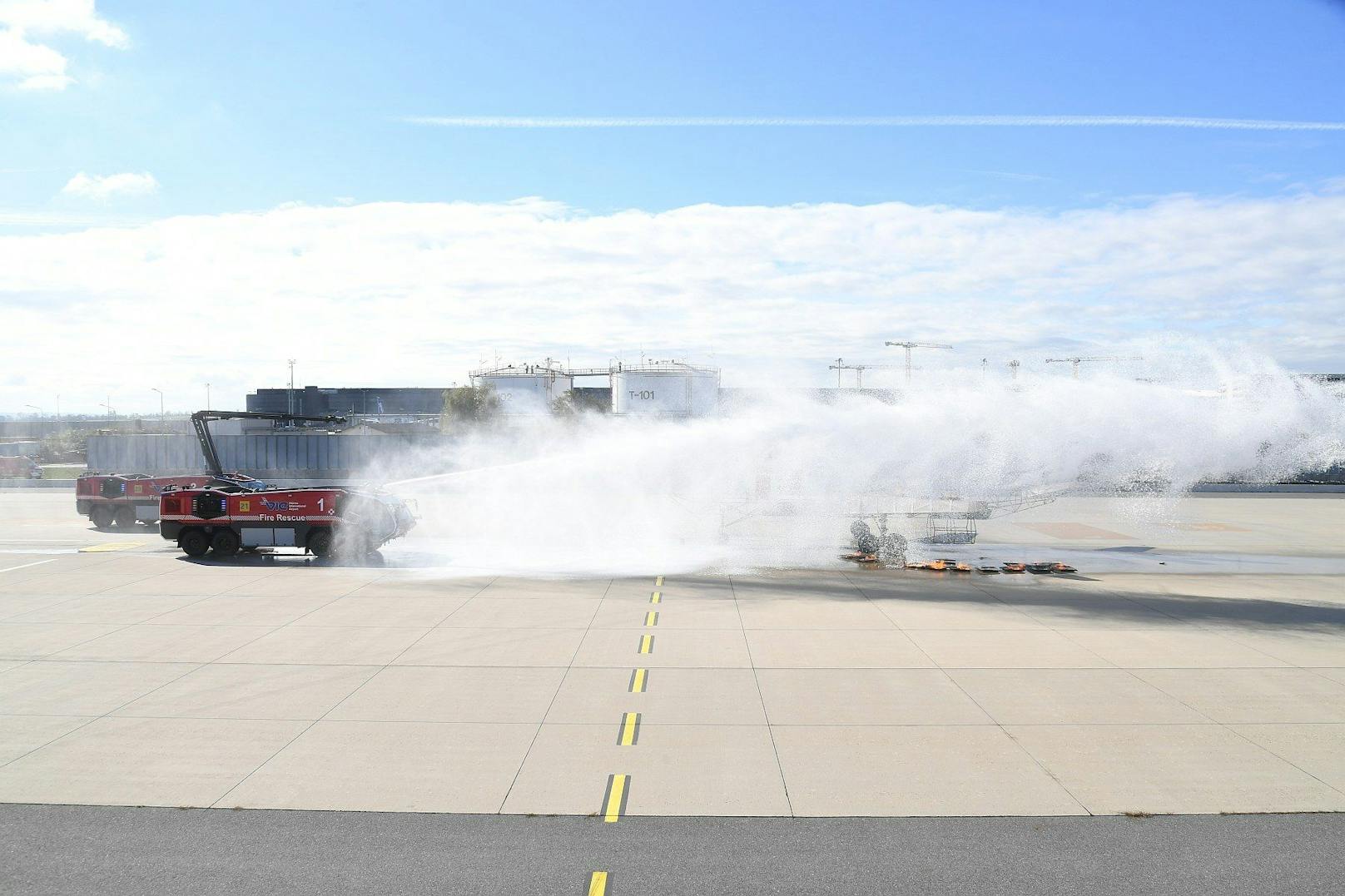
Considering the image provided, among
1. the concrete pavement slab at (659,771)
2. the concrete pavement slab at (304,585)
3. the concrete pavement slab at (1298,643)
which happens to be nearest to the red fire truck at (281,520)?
the concrete pavement slab at (304,585)

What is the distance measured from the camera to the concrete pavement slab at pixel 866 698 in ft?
42.8

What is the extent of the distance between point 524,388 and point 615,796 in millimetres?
98191

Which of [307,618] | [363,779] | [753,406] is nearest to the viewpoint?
[363,779]

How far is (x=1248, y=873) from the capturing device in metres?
8.73

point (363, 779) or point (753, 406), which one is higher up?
point (753, 406)

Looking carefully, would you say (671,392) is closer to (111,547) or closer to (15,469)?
(15,469)

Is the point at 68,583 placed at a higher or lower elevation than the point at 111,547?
lower

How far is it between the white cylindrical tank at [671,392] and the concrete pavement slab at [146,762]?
8265 cm

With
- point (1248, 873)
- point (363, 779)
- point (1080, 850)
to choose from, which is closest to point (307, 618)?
point (363, 779)

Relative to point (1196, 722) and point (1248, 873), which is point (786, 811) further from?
point (1196, 722)

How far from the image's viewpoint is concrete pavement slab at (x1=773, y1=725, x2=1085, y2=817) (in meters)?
10.2

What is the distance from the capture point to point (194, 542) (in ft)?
91.6

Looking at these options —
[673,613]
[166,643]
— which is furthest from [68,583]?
[673,613]

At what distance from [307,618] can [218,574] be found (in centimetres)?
748
